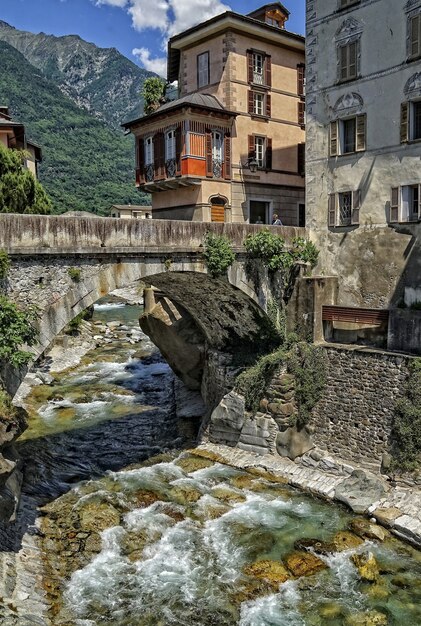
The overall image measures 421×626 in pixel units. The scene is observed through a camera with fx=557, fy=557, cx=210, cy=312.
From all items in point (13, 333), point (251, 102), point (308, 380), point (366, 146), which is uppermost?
point (251, 102)

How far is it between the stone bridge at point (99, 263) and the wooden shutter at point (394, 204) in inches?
158

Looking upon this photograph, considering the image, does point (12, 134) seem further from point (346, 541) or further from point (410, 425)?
point (346, 541)


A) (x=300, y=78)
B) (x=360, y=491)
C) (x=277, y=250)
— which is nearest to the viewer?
(x=360, y=491)

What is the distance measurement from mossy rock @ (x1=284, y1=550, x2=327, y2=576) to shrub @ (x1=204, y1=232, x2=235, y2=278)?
29.4 feet

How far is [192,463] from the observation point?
66.3ft

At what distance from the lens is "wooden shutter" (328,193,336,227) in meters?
21.8

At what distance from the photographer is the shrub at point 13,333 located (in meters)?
13.0

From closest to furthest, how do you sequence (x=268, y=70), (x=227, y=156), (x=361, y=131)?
(x=361, y=131), (x=227, y=156), (x=268, y=70)

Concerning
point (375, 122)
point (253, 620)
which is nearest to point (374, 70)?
point (375, 122)

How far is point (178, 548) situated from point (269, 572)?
8.60 feet

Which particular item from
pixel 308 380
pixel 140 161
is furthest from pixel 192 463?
pixel 140 161

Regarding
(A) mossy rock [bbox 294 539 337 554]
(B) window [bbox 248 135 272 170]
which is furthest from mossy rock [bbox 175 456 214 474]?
(B) window [bbox 248 135 272 170]

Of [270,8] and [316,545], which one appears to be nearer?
[316,545]

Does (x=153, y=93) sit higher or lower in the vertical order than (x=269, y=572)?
higher
